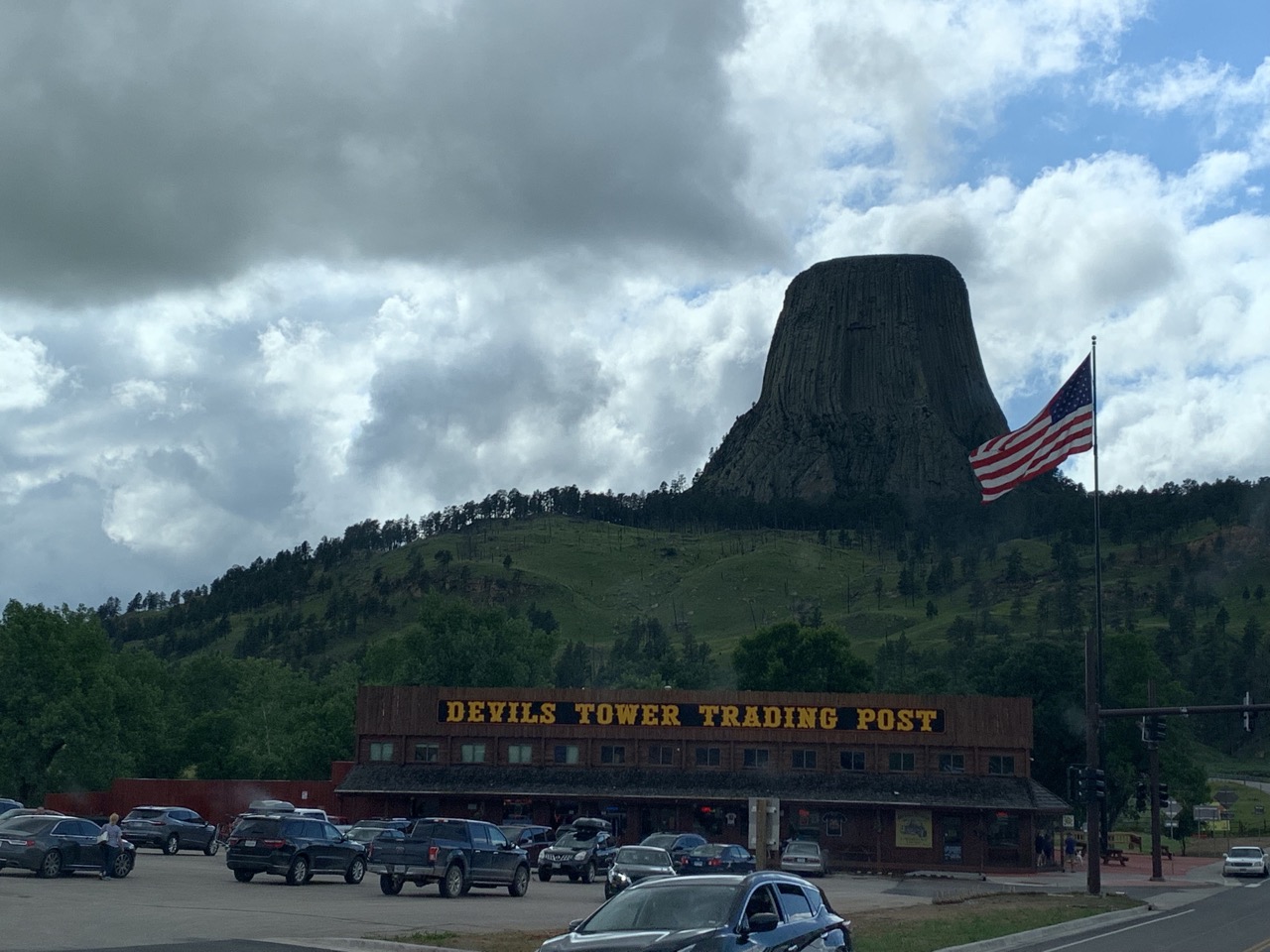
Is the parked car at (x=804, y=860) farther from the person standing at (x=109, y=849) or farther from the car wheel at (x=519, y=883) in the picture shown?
the person standing at (x=109, y=849)

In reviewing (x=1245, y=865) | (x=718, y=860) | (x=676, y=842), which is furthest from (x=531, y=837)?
(x=1245, y=865)

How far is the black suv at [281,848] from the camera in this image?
35531 mm

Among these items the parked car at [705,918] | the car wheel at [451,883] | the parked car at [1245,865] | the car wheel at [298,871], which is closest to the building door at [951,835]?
the parked car at [1245,865]

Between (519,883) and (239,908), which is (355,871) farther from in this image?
(239,908)

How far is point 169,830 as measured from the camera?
51.7 meters

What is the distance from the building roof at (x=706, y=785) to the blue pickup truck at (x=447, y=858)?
31903mm

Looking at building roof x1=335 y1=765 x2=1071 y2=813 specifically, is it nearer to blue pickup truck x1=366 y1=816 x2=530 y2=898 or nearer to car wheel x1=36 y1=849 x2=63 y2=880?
blue pickup truck x1=366 y1=816 x2=530 y2=898

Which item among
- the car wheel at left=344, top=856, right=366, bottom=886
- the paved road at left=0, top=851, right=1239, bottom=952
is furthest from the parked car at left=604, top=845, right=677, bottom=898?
the car wheel at left=344, top=856, right=366, bottom=886

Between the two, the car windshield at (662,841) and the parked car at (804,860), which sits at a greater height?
the car windshield at (662,841)

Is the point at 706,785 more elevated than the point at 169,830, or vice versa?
the point at 706,785

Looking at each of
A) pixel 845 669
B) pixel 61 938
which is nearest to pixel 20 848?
pixel 61 938

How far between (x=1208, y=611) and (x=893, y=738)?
146 meters

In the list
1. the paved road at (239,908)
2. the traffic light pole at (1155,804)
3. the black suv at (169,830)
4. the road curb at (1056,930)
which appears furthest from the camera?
the traffic light pole at (1155,804)

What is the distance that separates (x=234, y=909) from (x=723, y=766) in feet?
143
